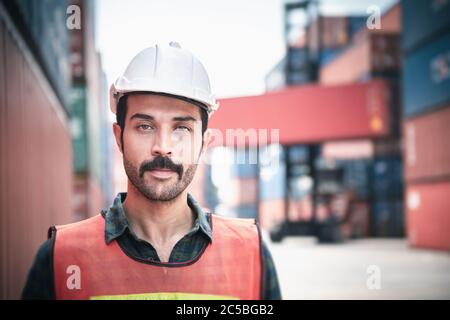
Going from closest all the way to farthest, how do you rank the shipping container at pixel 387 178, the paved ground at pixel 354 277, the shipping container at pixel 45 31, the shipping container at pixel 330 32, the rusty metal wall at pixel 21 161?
the rusty metal wall at pixel 21 161
the shipping container at pixel 45 31
the paved ground at pixel 354 277
the shipping container at pixel 387 178
the shipping container at pixel 330 32

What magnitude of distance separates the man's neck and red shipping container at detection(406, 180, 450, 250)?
50.8 feet

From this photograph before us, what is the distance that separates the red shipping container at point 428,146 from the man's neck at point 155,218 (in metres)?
15.3

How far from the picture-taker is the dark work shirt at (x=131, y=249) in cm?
173

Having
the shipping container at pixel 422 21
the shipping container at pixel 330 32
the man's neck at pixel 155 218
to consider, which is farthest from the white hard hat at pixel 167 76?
the shipping container at pixel 330 32

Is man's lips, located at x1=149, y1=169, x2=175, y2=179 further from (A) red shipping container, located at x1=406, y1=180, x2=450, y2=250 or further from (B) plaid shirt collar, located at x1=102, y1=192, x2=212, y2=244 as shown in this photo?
(A) red shipping container, located at x1=406, y1=180, x2=450, y2=250

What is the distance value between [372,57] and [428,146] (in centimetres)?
1219

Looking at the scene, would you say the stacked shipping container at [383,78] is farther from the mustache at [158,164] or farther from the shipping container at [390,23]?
the mustache at [158,164]

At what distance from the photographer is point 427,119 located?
16641 millimetres

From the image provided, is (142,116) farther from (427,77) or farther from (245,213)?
(427,77)

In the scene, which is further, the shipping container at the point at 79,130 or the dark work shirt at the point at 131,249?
the shipping container at the point at 79,130

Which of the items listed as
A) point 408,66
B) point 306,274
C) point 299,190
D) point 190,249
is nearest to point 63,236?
point 190,249

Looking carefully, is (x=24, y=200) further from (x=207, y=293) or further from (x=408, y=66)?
(x=408, y=66)

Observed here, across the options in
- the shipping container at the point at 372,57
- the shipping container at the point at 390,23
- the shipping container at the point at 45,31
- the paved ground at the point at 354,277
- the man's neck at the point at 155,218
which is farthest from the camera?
the shipping container at the point at 390,23

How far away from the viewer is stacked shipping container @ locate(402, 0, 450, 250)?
15.7 metres
